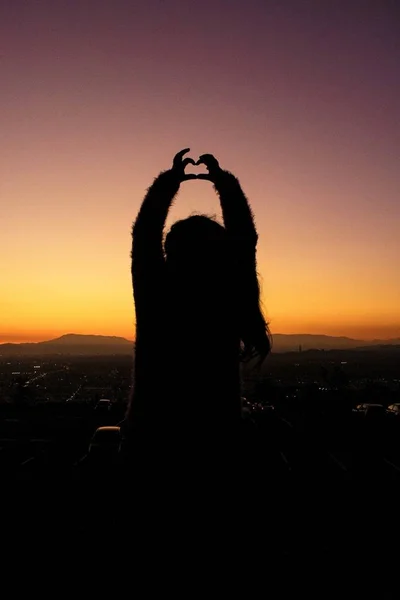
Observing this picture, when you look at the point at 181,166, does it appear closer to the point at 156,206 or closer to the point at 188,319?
the point at 156,206

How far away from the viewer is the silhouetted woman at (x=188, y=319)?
2.08m

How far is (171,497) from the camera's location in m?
2.01

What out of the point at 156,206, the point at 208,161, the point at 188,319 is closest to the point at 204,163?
the point at 208,161

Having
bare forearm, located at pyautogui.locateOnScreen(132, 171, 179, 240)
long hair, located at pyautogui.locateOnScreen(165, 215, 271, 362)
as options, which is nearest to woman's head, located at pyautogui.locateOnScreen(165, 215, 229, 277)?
long hair, located at pyautogui.locateOnScreen(165, 215, 271, 362)

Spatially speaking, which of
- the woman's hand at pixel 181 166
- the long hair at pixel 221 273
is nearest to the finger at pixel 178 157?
the woman's hand at pixel 181 166

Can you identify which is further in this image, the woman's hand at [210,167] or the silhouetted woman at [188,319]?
the woman's hand at [210,167]

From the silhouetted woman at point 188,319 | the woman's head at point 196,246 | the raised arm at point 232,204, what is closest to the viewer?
the silhouetted woman at point 188,319

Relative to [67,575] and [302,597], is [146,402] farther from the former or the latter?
[67,575]

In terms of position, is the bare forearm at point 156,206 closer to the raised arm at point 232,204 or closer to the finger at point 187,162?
the finger at point 187,162

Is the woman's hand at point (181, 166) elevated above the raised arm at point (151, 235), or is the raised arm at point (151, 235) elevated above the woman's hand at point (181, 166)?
the woman's hand at point (181, 166)

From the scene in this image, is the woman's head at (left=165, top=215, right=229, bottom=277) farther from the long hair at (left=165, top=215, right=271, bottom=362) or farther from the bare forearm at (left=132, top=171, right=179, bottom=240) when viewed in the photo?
the bare forearm at (left=132, top=171, right=179, bottom=240)

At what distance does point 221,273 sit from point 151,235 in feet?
0.93

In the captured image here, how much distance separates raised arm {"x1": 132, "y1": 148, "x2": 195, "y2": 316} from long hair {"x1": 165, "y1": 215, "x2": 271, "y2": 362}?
0.25 feet

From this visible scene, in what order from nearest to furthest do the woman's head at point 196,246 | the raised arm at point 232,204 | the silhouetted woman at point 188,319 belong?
1. the silhouetted woman at point 188,319
2. the woman's head at point 196,246
3. the raised arm at point 232,204
